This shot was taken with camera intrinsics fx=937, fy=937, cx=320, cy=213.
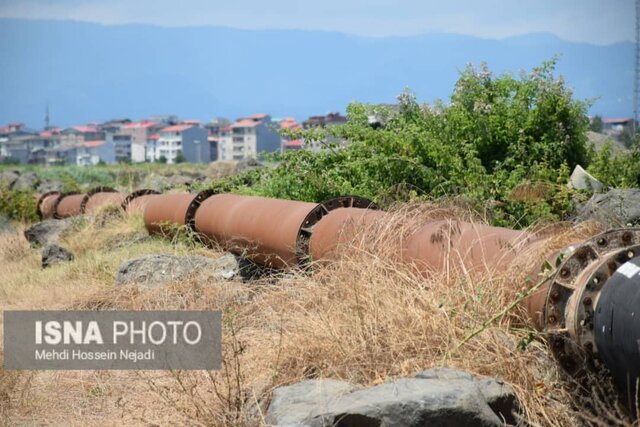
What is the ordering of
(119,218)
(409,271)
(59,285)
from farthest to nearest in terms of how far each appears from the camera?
(119,218) < (59,285) < (409,271)


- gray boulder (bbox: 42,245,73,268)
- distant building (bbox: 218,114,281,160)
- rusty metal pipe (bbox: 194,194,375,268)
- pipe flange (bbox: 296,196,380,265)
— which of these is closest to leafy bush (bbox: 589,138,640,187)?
pipe flange (bbox: 296,196,380,265)

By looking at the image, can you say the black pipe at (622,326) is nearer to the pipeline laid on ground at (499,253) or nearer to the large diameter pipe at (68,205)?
the pipeline laid on ground at (499,253)

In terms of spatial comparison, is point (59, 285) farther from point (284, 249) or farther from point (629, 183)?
point (629, 183)

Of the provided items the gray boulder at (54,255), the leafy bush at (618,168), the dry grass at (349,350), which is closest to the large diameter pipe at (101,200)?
the gray boulder at (54,255)

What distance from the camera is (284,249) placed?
9.02 metres

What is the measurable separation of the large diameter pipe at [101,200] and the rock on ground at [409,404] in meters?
11.8

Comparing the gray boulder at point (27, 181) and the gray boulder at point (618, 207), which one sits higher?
the gray boulder at point (618, 207)

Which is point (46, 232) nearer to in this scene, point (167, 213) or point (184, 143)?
point (167, 213)

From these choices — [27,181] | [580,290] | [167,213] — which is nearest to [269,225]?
[167,213]

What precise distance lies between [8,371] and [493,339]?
3.82 m

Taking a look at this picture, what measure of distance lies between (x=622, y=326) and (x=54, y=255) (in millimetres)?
9859

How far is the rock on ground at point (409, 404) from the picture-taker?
4789 mm

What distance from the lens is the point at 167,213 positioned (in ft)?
41.8

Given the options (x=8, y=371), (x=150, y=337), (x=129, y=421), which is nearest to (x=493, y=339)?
(x=129, y=421)
